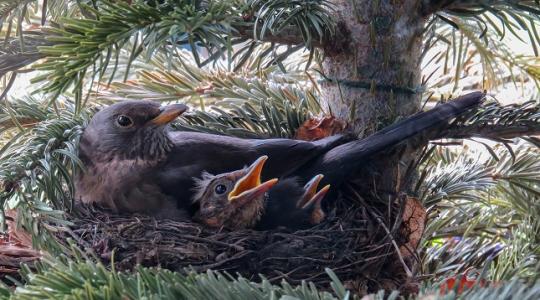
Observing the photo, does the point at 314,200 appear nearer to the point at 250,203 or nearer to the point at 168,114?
the point at 250,203

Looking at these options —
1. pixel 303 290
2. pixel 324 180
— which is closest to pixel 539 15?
pixel 324 180

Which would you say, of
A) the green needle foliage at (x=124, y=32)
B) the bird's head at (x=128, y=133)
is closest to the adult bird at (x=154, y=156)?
the bird's head at (x=128, y=133)

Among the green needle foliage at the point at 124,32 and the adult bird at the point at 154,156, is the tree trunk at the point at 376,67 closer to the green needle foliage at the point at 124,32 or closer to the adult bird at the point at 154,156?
the adult bird at the point at 154,156

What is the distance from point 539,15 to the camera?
926 mm

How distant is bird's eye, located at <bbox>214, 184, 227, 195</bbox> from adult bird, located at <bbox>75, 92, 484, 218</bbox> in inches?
2.2

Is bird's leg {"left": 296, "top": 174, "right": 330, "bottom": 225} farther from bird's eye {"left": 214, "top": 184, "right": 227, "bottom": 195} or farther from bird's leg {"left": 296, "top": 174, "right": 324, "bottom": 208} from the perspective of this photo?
bird's eye {"left": 214, "top": 184, "right": 227, "bottom": 195}

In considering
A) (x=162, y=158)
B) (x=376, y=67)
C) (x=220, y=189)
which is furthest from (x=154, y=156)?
(x=376, y=67)

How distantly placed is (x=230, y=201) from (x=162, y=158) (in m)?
0.16

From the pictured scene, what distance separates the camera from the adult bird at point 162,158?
1141mm

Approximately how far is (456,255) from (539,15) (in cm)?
44

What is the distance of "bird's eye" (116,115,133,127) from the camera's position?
1.20m

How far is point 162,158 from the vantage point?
47.7 inches

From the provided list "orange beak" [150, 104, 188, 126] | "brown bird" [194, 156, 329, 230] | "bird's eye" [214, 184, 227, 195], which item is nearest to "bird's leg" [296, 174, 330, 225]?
"brown bird" [194, 156, 329, 230]

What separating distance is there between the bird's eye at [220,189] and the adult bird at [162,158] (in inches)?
2.2
